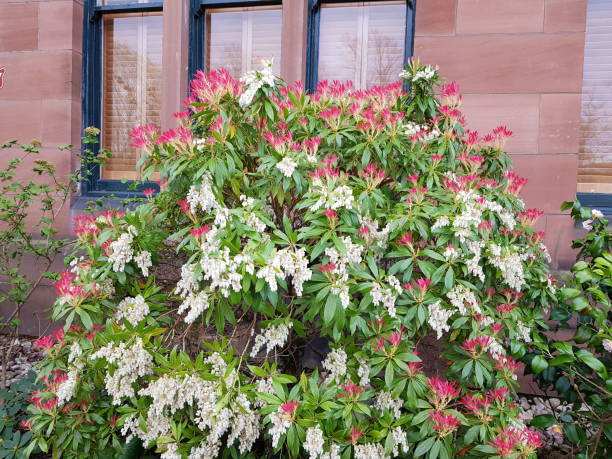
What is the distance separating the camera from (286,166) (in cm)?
219

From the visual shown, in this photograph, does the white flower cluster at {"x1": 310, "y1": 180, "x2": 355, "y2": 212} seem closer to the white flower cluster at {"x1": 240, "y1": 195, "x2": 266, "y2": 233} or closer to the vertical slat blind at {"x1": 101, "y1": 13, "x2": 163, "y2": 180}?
the white flower cluster at {"x1": 240, "y1": 195, "x2": 266, "y2": 233}

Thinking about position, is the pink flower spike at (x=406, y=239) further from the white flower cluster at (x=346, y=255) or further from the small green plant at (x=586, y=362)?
the small green plant at (x=586, y=362)

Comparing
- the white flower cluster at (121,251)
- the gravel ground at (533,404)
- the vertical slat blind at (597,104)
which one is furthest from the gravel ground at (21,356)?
the vertical slat blind at (597,104)

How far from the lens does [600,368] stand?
2.26 m

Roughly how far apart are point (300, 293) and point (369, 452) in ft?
2.59

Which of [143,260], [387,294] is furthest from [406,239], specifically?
[143,260]

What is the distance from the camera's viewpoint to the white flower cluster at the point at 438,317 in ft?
7.28

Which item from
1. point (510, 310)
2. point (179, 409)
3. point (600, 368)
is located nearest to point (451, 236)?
point (510, 310)

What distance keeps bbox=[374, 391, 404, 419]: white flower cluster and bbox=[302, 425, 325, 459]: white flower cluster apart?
41 centimetres

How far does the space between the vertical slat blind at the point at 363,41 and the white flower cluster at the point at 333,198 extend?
8.80 feet

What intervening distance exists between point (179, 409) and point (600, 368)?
208 cm

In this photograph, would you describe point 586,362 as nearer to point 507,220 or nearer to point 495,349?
point 495,349

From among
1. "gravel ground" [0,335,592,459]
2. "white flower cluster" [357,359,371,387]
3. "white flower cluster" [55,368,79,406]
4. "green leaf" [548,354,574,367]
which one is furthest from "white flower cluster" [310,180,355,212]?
"gravel ground" [0,335,592,459]

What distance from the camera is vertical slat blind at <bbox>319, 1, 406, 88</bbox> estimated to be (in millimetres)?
4430
